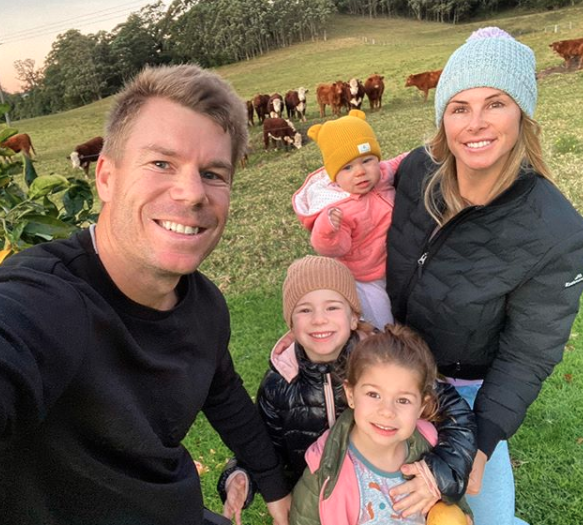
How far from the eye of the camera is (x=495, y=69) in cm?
184

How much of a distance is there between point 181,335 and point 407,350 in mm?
842

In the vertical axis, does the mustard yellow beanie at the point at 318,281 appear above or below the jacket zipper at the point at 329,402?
above

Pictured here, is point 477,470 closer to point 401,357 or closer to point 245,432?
point 401,357

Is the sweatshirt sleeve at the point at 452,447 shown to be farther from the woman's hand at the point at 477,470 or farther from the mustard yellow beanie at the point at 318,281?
the mustard yellow beanie at the point at 318,281

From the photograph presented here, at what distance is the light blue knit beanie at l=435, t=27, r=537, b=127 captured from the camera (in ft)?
6.04

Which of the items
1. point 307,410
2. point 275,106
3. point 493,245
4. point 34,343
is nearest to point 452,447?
point 307,410

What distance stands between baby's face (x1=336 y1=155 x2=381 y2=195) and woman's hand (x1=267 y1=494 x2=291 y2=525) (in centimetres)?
142

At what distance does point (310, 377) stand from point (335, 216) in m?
0.77

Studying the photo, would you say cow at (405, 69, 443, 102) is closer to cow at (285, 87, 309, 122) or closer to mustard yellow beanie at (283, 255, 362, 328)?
cow at (285, 87, 309, 122)

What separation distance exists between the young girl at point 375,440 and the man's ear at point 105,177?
107cm

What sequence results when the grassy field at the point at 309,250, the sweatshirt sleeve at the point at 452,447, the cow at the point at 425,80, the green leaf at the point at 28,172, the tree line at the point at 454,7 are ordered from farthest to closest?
the tree line at the point at 454,7
the cow at the point at 425,80
the grassy field at the point at 309,250
the green leaf at the point at 28,172
the sweatshirt sleeve at the point at 452,447

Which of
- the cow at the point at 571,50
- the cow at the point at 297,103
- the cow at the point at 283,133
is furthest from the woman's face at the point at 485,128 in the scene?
the cow at the point at 571,50

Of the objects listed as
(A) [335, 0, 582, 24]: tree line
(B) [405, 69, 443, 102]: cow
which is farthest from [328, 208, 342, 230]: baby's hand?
(A) [335, 0, 582, 24]: tree line

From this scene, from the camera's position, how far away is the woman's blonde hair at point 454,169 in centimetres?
190
